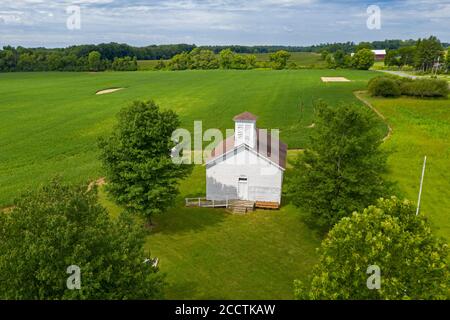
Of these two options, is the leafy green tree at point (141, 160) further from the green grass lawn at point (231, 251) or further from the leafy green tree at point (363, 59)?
the leafy green tree at point (363, 59)

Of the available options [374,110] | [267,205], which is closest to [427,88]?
[374,110]

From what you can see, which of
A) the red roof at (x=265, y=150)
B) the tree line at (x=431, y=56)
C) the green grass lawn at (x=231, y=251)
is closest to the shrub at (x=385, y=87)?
the red roof at (x=265, y=150)

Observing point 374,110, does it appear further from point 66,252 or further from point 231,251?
point 66,252

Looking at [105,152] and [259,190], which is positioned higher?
[105,152]

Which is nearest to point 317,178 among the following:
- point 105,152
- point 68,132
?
point 105,152

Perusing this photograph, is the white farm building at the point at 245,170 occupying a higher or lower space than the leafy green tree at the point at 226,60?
lower
